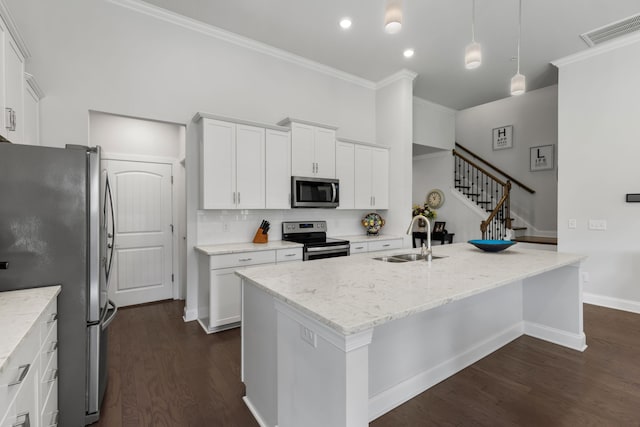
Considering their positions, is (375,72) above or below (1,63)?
above

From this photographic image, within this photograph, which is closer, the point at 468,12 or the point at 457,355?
the point at 457,355

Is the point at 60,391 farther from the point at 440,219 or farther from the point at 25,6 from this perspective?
the point at 440,219

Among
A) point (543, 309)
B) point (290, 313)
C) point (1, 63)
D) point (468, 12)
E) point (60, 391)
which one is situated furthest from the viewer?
point (468, 12)

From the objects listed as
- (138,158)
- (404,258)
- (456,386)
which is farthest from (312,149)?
(456,386)

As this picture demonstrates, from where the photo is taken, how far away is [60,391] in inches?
68.5

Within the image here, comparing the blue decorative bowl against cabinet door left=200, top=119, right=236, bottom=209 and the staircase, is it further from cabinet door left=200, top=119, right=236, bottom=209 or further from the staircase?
the staircase

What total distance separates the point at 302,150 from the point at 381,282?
8.95 feet

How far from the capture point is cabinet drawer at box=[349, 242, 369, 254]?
423 centimetres

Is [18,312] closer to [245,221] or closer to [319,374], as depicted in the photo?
[319,374]

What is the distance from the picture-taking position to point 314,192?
13.7ft

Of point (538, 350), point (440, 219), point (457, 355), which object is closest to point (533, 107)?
point (440, 219)

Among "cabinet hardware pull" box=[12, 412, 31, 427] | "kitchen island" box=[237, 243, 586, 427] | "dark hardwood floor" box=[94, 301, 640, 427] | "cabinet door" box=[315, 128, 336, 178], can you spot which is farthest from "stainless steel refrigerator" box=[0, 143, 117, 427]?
"cabinet door" box=[315, 128, 336, 178]

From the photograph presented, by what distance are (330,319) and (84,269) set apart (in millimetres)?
1530

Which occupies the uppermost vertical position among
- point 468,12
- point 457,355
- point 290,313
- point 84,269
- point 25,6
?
point 468,12
